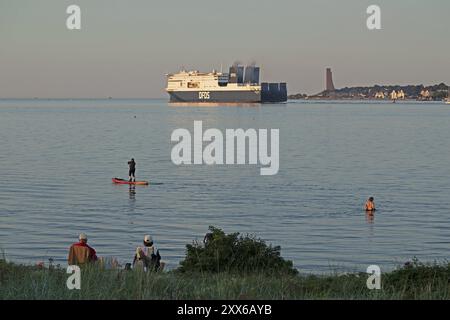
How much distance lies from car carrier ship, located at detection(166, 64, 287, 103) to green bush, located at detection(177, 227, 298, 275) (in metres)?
168

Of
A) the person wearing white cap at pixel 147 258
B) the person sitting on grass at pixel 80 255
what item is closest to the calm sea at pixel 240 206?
the person wearing white cap at pixel 147 258

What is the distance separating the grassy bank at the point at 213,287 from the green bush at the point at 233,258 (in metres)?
2.07

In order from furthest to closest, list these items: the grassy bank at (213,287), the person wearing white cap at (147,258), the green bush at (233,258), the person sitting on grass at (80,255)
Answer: the person wearing white cap at (147,258), the green bush at (233,258), the person sitting on grass at (80,255), the grassy bank at (213,287)

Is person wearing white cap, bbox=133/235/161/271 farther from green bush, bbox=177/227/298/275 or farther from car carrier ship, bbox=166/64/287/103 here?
car carrier ship, bbox=166/64/287/103

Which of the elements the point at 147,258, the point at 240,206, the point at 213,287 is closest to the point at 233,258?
Result: the point at 147,258

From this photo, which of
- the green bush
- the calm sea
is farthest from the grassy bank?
the calm sea

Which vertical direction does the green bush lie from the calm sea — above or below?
above

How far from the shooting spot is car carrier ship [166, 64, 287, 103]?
181250 millimetres

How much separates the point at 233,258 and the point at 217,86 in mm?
170234

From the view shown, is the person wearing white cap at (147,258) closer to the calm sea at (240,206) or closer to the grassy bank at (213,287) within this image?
the grassy bank at (213,287)

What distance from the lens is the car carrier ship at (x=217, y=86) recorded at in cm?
18125
